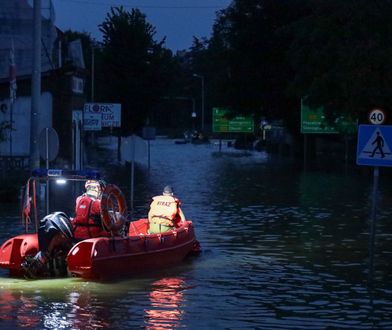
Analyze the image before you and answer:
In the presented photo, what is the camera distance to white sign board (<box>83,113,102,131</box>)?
125 feet

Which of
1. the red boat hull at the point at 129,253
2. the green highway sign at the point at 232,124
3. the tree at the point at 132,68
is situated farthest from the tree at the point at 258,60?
the red boat hull at the point at 129,253

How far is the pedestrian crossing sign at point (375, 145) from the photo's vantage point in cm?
1427

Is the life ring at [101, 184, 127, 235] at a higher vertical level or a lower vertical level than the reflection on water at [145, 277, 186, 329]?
higher

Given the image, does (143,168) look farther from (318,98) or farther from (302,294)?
(302,294)

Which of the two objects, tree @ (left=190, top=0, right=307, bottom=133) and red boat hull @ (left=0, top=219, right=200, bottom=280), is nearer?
red boat hull @ (left=0, top=219, right=200, bottom=280)

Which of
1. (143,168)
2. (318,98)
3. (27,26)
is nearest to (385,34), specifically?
(318,98)

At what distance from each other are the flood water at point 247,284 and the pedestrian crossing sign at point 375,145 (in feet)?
5.91

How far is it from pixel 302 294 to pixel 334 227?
9.27 metres

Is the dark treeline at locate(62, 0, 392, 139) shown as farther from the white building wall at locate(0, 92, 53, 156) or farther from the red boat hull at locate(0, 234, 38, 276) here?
the red boat hull at locate(0, 234, 38, 276)

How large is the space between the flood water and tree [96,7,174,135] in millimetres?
38860

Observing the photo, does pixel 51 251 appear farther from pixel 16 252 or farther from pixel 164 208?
pixel 164 208

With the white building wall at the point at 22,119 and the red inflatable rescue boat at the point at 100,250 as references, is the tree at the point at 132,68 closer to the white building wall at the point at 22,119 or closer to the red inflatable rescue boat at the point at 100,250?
the white building wall at the point at 22,119

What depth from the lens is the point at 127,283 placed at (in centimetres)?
1459

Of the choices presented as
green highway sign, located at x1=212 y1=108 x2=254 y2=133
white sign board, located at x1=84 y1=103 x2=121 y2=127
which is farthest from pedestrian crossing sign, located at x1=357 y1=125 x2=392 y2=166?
green highway sign, located at x1=212 y1=108 x2=254 y2=133
